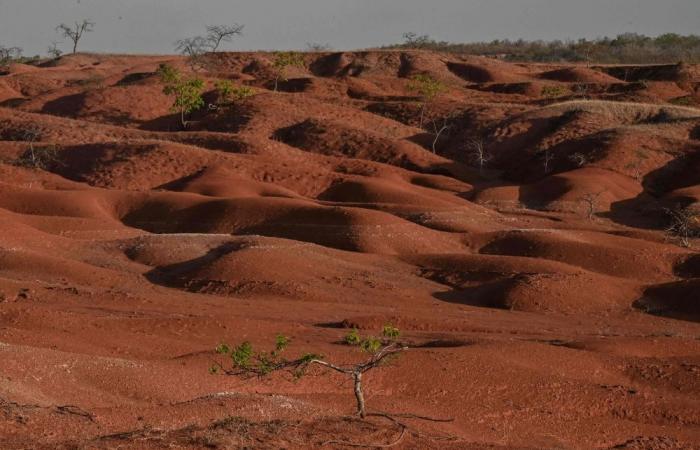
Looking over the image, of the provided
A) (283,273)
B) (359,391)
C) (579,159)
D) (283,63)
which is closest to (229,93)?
(283,63)

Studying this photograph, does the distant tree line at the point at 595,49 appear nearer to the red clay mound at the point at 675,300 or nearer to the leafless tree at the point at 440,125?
the leafless tree at the point at 440,125

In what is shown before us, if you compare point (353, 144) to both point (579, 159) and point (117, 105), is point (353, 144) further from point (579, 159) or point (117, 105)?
point (117, 105)

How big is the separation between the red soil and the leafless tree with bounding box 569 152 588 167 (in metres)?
0.13

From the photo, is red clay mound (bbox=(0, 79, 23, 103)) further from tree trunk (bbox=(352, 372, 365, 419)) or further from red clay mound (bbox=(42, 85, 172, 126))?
tree trunk (bbox=(352, 372, 365, 419))

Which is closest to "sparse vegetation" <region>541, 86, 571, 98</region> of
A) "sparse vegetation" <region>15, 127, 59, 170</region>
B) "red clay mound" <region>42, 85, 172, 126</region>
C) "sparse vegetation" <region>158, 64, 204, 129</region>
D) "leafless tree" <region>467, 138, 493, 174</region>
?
"leafless tree" <region>467, 138, 493, 174</region>

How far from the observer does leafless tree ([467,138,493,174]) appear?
53.4 m

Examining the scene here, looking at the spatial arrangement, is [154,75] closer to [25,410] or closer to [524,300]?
[524,300]

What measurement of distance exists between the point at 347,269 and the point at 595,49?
328ft

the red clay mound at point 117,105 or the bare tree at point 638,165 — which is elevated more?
the red clay mound at point 117,105

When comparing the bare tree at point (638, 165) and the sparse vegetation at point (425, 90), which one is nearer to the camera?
the bare tree at point (638, 165)

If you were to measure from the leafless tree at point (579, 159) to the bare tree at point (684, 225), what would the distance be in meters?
9.72

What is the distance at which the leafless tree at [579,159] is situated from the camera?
49.2 metres

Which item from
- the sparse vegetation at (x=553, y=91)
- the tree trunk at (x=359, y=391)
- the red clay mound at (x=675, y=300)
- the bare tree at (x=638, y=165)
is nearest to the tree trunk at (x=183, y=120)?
the bare tree at (x=638, y=165)

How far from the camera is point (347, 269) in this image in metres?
27.0
